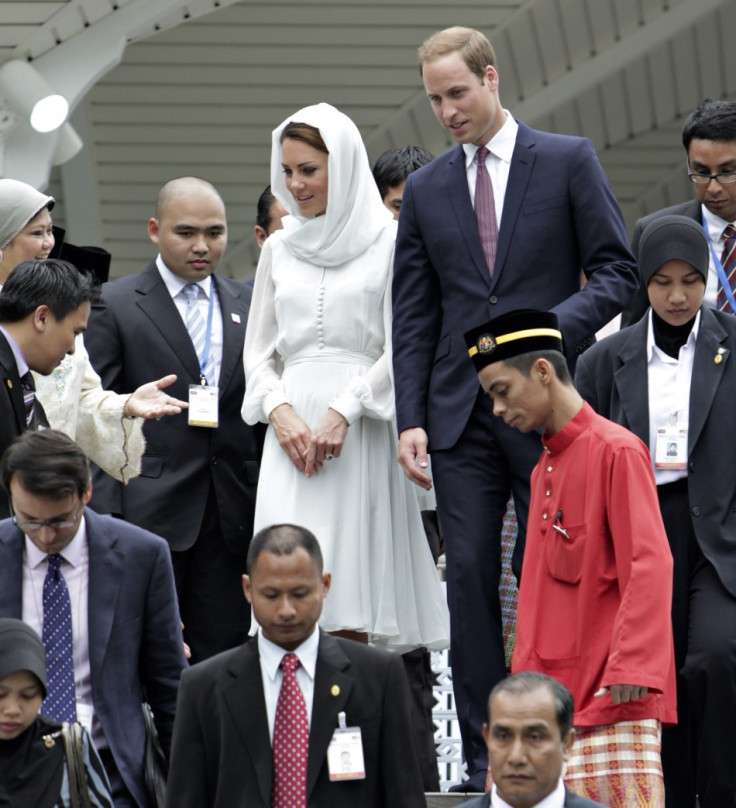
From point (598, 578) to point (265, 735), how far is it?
3.28 feet

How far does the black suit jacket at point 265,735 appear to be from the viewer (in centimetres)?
559

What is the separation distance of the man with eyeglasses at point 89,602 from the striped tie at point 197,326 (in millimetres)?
1546

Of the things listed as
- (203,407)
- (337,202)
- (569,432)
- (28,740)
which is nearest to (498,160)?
(337,202)

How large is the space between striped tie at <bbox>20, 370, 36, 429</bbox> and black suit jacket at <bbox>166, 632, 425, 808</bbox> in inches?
47.3

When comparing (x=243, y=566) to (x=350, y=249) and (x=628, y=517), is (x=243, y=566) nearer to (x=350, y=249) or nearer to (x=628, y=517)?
(x=350, y=249)

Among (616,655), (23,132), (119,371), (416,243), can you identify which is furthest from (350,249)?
(23,132)

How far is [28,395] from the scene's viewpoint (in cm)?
658

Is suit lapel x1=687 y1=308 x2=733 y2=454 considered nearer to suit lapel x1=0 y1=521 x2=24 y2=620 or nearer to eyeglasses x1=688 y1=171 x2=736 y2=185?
eyeglasses x1=688 y1=171 x2=736 y2=185

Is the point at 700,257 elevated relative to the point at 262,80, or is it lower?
lower

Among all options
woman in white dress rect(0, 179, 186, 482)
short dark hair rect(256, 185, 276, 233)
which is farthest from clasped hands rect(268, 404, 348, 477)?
short dark hair rect(256, 185, 276, 233)

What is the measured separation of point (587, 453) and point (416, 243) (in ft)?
4.23

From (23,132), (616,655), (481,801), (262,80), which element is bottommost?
(481,801)

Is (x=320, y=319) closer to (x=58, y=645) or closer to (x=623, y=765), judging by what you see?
(x=58, y=645)

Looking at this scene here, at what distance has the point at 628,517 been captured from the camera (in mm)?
5801
